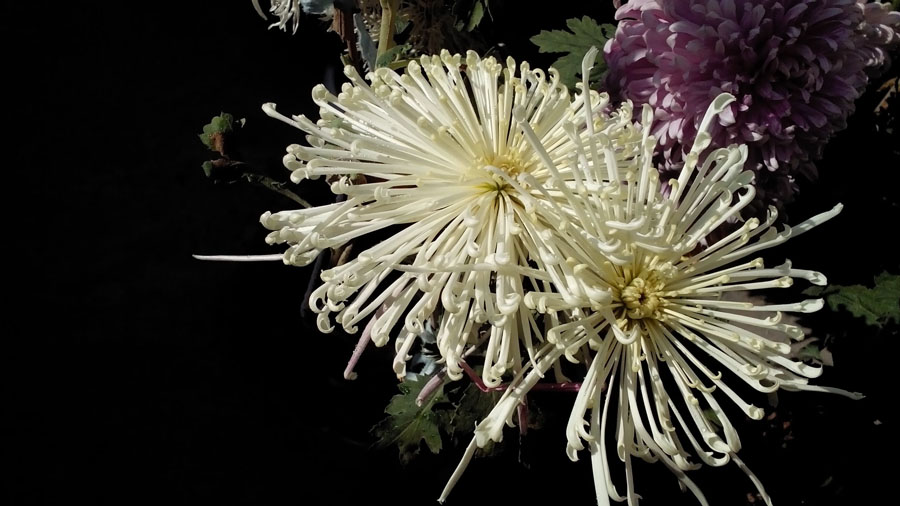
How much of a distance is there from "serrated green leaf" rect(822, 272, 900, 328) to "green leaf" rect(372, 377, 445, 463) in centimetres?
40

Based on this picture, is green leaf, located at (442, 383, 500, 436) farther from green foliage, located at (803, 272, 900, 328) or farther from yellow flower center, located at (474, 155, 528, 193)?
green foliage, located at (803, 272, 900, 328)

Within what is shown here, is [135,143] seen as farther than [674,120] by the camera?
Yes

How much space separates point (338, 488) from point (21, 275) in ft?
2.78

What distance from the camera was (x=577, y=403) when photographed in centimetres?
47

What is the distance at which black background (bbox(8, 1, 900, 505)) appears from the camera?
2.62ft

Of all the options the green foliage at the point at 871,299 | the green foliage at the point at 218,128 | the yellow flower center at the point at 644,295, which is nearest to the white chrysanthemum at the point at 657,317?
the yellow flower center at the point at 644,295

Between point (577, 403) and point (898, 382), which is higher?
point (898, 382)

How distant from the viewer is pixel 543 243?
0.44 metres

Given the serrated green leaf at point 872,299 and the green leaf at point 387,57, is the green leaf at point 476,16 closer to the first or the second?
the green leaf at point 387,57

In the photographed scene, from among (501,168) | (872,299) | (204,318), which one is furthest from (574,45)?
(204,318)

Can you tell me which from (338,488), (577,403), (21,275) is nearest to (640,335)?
(577,403)

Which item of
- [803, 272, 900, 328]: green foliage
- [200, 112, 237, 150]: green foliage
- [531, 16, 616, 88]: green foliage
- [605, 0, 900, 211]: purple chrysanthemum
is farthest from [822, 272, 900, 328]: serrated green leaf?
[200, 112, 237, 150]: green foliage

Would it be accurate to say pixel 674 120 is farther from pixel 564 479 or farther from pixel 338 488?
pixel 338 488

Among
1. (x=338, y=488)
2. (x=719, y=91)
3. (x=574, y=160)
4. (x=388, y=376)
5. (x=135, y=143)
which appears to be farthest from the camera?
(x=135, y=143)
